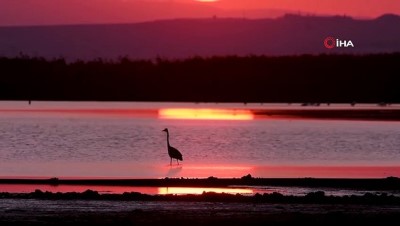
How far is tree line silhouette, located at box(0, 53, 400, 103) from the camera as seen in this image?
10256 cm

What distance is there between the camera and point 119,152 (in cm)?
3722

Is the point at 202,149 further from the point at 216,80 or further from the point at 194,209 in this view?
the point at 216,80

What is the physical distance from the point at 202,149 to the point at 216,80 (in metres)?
65.6

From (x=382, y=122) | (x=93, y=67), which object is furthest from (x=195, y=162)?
(x=93, y=67)

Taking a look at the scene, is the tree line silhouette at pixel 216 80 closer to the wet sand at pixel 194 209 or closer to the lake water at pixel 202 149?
the lake water at pixel 202 149

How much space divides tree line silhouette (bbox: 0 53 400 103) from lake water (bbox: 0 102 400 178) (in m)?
35.9

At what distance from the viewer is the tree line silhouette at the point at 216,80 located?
103 m

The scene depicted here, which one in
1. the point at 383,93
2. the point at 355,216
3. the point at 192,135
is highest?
the point at 383,93

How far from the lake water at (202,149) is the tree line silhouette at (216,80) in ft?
118

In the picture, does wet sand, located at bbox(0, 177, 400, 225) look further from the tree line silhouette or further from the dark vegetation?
the tree line silhouette

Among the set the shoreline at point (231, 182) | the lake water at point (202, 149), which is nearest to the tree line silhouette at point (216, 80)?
the lake water at point (202, 149)

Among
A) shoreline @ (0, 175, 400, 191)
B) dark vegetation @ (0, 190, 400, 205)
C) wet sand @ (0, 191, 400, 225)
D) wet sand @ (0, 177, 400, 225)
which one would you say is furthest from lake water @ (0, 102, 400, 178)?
wet sand @ (0, 191, 400, 225)

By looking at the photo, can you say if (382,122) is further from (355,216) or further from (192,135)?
(355,216)

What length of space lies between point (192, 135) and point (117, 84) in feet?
181
